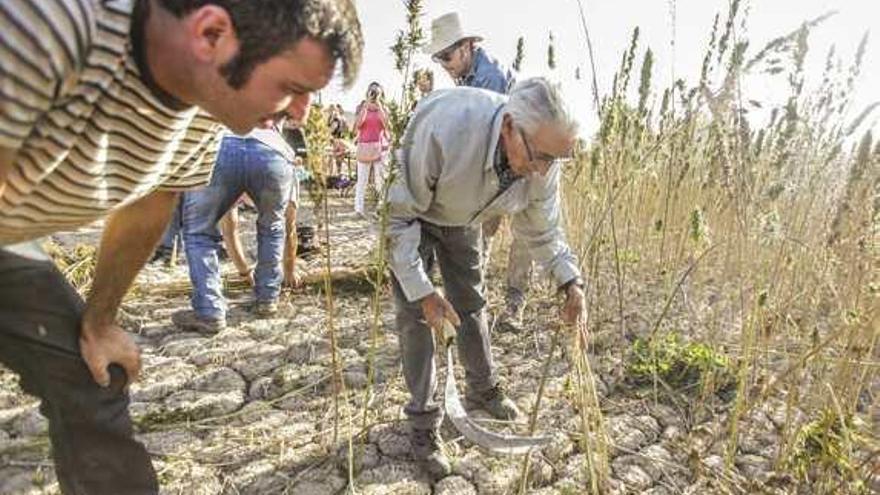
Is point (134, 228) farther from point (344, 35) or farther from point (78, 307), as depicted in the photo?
point (344, 35)

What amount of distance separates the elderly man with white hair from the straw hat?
1317mm

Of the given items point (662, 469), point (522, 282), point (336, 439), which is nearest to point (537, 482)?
point (662, 469)

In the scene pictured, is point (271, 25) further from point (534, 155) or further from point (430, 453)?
point (430, 453)

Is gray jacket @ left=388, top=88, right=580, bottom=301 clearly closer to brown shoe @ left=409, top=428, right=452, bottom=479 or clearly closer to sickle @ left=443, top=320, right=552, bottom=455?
sickle @ left=443, top=320, right=552, bottom=455

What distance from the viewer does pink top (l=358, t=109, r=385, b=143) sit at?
21.2ft

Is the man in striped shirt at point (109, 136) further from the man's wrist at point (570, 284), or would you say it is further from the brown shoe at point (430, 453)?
the man's wrist at point (570, 284)

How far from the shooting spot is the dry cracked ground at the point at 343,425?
78.9 inches

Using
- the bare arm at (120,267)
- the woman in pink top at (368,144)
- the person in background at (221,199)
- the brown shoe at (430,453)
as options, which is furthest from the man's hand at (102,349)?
the woman in pink top at (368,144)

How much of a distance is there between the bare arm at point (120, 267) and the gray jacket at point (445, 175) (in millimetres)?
655

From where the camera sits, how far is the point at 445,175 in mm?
1956

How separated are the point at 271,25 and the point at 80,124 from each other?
346 mm

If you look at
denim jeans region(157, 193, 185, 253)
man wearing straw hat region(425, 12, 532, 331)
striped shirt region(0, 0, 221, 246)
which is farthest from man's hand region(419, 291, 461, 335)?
denim jeans region(157, 193, 185, 253)

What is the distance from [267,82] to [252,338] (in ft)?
7.30

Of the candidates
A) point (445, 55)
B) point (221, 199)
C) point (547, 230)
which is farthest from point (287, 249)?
point (547, 230)
